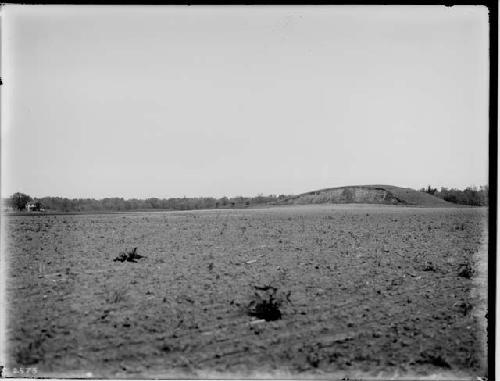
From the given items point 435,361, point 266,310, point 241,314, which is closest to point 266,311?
point 266,310

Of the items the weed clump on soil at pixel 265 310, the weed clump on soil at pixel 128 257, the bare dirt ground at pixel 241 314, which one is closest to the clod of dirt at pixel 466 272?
the bare dirt ground at pixel 241 314

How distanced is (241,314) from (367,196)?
174 feet

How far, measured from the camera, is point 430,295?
7344 millimetres

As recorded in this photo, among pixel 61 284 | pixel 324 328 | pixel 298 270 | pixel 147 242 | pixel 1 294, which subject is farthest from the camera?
pixel 147 242

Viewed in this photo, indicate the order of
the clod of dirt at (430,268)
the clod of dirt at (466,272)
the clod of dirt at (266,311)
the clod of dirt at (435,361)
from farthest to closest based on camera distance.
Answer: the clod of dirt at (430,268)
the clod of dirt at (466,272)
the clod of dirt at (266,311)
the clod of dirt at (435,361)

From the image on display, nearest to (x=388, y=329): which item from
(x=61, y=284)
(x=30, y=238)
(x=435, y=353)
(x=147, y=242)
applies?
(x=435, y=353)

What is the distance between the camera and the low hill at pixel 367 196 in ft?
174

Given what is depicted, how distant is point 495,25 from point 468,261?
6594mm

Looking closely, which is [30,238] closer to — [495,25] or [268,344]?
[268,344]

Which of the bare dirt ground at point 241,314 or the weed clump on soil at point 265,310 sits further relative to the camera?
the weed clump on soil at point 265,310

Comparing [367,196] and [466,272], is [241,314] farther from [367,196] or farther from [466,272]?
[367,196]

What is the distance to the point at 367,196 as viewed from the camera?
186ft

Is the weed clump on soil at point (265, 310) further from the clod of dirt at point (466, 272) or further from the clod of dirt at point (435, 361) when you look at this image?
the clod of dirt at point (466, 272)

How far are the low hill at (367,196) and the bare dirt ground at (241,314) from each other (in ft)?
145
